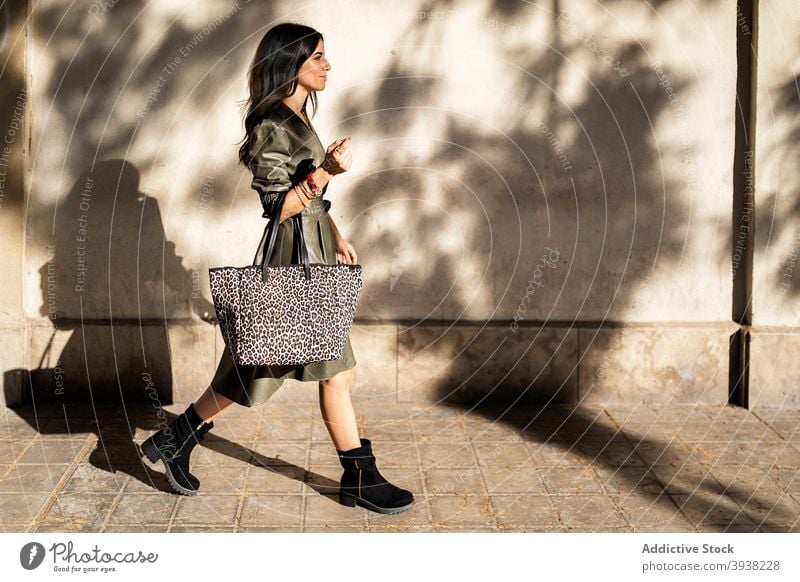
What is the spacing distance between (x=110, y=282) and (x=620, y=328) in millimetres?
3038

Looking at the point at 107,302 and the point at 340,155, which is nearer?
the point at 340,155

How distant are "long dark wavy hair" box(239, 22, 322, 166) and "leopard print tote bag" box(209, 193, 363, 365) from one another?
17.7 inches

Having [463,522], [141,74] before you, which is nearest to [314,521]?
[463,522]

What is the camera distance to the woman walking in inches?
166

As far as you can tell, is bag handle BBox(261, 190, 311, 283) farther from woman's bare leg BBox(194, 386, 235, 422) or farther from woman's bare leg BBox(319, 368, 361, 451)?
woman's bare leg BBox(194, 386, 235, 422)

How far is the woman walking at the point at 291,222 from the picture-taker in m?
4.22

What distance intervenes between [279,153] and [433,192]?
1952 millimetres

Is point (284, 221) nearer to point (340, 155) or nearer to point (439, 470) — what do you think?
point (340, 155)

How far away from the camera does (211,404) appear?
15.2 ft

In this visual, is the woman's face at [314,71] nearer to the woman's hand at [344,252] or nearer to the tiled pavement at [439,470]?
the woman's hand at [344,252]

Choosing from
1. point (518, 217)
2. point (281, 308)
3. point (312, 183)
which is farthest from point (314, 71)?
point (518, 217)

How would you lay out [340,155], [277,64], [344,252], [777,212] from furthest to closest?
1. [777,212]
2. [344,252]
3. [277,64]
4. [340,155]

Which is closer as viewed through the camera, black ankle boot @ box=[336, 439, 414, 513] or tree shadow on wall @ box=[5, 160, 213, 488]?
black ankle boot @ box=[336, 439, 414, 513]

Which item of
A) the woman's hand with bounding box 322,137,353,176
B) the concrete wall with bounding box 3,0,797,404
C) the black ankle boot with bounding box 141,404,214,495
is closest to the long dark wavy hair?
the woman's hand with bounding box 322,137,353,176
